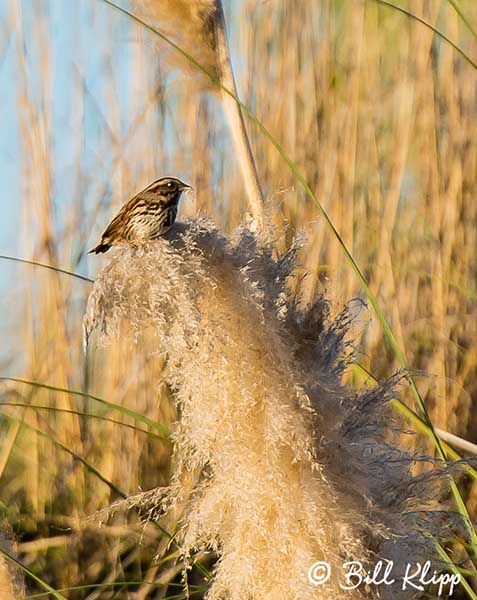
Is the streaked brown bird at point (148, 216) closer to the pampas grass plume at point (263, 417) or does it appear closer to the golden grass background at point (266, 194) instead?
the pampas grass plume at point (263, 417)

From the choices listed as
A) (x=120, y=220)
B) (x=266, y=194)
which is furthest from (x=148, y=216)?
(x=266, y=194)

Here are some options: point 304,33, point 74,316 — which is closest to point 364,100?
point 304,33

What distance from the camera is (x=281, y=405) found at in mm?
883

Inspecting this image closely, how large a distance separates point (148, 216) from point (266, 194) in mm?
1386

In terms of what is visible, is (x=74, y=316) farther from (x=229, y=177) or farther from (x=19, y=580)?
(x=19, y=580)

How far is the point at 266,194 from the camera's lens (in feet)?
7.59

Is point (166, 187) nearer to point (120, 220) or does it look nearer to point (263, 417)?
point (120, 220)

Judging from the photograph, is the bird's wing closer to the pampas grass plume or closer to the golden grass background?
the pampas grass plume

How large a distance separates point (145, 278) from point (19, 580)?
1.09 feet

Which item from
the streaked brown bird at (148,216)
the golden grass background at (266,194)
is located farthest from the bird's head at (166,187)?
the golden grass background at (266,194)

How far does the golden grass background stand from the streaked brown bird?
1.12m

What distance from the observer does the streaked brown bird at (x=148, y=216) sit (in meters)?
0.90

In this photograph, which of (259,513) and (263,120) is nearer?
(259,513)

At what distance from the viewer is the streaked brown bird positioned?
2.94 feet
